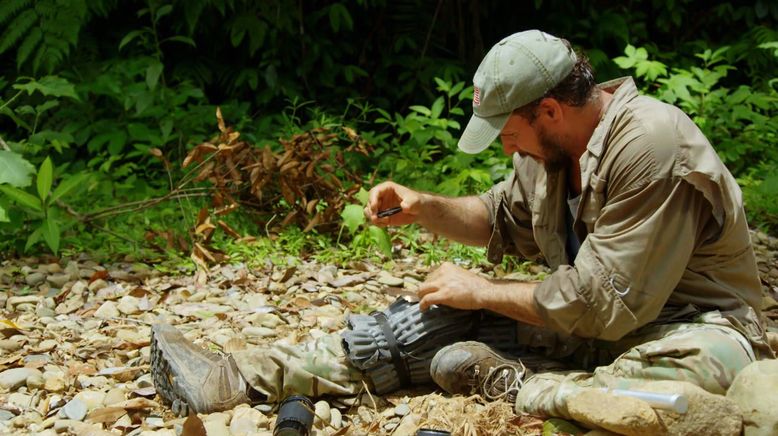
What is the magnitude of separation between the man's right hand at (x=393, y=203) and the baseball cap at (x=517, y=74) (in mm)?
561

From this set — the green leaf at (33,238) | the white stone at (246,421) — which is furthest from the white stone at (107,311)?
the white stone at (246,421)

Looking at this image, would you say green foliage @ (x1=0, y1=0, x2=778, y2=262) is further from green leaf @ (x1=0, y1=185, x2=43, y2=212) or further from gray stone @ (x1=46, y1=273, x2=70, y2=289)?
gray stone @ (x1=46, y1=273, x2=70, y2=289)

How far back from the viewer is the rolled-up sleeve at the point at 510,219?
→ 3236 millimetres

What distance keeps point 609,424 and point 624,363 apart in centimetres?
28

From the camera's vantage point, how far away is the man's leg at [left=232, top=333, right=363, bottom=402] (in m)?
2.86

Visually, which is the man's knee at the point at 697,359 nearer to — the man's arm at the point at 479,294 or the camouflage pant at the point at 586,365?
the camouflage pant at the point at 586,365

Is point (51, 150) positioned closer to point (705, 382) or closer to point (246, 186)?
point (246, 186)

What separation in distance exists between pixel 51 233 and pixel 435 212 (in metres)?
1.93

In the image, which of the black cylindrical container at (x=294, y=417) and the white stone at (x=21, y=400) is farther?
the white stone at (x=21, y=400)

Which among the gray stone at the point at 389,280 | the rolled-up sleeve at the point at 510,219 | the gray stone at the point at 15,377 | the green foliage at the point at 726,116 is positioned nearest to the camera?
the gray stone at the point at 15,377

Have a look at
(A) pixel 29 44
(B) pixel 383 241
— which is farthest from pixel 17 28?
(B) pixel 383 241

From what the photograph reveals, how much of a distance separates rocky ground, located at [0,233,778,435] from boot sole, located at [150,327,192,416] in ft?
0.13

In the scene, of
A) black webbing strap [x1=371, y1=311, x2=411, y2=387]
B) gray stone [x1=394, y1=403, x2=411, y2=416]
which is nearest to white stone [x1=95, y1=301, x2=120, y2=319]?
black webbing strap [x1=371, y1=311, x2=411, y2=387]

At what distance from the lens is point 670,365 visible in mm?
2541
